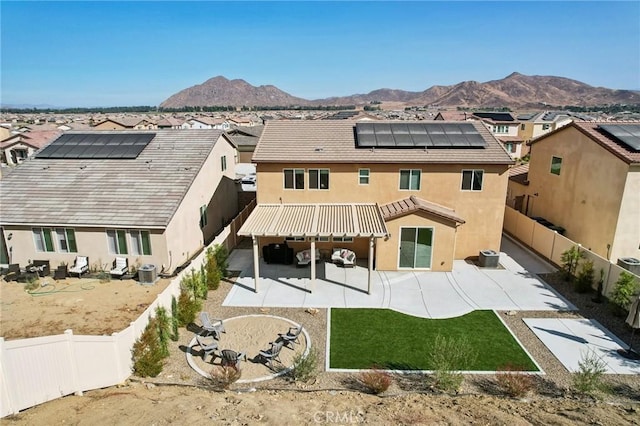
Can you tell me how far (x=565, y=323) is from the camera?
47.2 feet

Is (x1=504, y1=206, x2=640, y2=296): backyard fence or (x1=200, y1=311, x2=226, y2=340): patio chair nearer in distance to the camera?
(x1=200, y1=311, x2=226, y2=340): patio chair

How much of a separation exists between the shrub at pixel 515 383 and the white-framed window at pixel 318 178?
39.2 ft

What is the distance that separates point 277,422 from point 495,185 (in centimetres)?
1589

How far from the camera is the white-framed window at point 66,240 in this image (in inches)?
724

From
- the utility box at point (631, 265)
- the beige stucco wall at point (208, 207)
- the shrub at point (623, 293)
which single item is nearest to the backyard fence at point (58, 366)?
the beige stucco wall at point (208, 207)

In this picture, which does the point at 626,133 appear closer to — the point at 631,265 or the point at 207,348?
the point at 631,265

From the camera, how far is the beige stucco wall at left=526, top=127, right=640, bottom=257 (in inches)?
725

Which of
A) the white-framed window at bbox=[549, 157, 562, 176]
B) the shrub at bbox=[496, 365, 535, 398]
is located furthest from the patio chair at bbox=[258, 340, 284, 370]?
the white-framed window at bbox=[549, 157, 562, 176]

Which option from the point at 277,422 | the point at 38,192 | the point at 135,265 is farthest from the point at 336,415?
the point at 38,192

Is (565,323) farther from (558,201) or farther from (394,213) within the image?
(558,201)

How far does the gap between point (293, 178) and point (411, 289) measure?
26.7 feet

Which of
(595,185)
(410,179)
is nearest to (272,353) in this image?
(410,179)

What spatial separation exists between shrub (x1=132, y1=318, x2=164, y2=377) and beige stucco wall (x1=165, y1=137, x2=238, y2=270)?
7056mm

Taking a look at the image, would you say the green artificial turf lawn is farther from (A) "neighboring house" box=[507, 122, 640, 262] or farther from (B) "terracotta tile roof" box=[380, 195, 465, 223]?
(A) "neighboring house" box=[507, 122, 640, 262]
